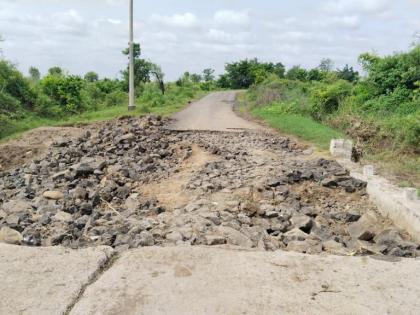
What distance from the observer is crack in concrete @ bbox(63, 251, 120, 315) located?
2902mm

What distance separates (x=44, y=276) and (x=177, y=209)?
10.6 feet

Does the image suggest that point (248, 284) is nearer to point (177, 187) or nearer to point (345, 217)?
point (345, 217)

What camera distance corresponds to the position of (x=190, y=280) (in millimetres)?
3277

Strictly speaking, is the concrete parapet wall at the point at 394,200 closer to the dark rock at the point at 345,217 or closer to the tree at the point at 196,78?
the dark rock at the point at 345,217

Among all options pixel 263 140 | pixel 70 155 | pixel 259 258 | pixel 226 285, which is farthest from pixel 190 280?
pixel 263 140

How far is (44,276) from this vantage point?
3260 millimetres

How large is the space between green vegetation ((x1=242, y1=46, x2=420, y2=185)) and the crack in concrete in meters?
6.22

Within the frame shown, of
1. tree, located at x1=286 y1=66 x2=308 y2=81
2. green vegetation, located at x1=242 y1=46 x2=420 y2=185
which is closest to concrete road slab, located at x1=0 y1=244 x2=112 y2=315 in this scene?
green vegetation, located at x1=242 y1=46 x2=420 y2=185

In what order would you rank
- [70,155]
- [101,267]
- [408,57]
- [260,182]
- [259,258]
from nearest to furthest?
[101,267], [259,258], [260,182], [70,155], [408,57]

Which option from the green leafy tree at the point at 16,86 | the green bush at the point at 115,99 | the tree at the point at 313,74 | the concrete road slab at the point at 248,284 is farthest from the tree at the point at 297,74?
the concrete road slab at the point at 248,284

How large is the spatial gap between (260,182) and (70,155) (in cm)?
523

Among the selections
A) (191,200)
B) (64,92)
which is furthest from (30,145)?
(64,92)

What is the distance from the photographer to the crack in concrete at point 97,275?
290 cm

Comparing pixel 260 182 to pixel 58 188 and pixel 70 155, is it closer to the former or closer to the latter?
pixel 58 188
